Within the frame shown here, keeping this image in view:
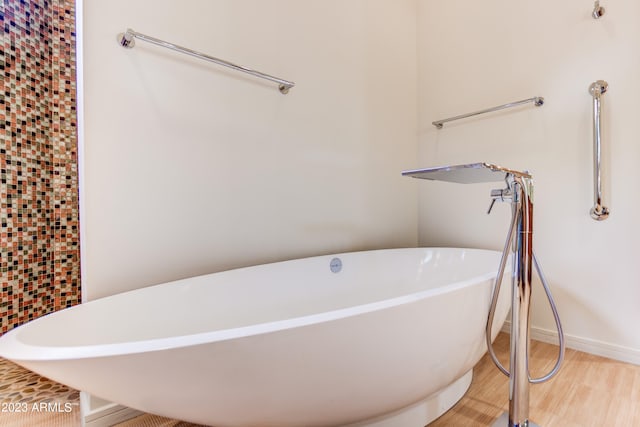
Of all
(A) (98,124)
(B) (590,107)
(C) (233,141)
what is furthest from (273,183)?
(B) (590,107)

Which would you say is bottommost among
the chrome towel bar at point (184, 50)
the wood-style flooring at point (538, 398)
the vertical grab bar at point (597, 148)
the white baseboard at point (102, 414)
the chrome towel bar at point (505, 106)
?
the wood-style flooring at point (538, 398)

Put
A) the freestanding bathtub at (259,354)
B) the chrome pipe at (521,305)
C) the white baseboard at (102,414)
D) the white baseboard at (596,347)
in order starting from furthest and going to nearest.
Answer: the white baseboard at (596,347) → the white baseboard at (102,414) → the chrome pipe at (521,305) → the freestanding bathtub at (259,354)

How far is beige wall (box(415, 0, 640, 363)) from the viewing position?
142cm

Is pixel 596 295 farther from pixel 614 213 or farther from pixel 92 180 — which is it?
pixel 92 180


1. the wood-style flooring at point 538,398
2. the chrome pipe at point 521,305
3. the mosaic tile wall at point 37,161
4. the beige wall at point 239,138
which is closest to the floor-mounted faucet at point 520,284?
the chrome pipe at point 521,305

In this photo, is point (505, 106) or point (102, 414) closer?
point (102, 414)

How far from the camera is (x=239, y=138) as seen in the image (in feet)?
4.61

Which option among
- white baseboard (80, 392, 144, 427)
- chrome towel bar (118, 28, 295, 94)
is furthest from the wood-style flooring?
chrome towel bar (118, 28, 295, 94)

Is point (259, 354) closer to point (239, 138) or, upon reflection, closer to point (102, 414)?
point (102, 414)

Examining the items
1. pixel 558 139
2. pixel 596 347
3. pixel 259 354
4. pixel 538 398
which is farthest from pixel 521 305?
pixel 558 139

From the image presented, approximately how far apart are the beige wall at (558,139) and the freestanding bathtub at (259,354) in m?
0.90

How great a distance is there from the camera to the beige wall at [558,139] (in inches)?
55.9

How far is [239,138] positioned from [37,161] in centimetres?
116

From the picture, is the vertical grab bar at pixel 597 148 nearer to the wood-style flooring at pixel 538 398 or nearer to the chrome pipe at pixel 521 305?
the wood-style flooring at pixel 538 398
